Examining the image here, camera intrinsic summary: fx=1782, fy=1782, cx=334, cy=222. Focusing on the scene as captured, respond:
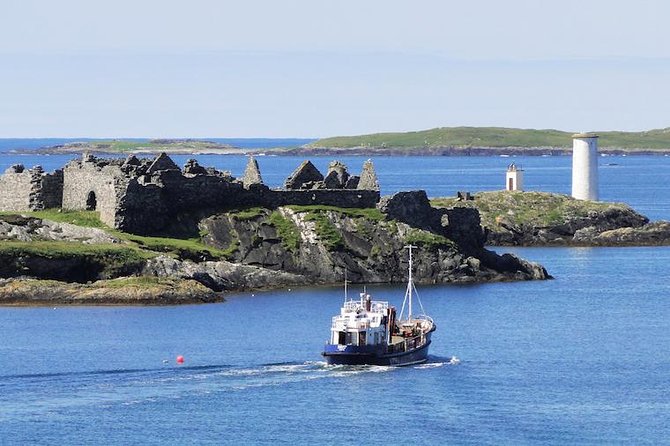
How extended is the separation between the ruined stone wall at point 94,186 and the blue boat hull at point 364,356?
2882cm

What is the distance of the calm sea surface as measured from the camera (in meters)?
50.9

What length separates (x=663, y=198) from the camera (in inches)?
6885

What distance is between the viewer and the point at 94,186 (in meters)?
92.3

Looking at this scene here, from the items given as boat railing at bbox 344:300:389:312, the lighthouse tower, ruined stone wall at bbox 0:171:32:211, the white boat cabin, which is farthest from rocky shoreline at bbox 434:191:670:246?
the white boat cabin

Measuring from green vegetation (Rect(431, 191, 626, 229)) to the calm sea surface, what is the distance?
36.4m

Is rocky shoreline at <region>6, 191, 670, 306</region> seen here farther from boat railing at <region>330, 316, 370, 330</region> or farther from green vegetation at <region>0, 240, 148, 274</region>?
boat railing at <region>330, 316, 370, 330</region>

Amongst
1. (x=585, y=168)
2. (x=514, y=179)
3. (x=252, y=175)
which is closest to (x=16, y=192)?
(x=252, y=175)

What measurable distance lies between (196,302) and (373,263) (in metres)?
12.5

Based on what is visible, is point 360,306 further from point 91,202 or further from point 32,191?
point 32,191

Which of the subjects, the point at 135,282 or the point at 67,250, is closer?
the point at 135,282

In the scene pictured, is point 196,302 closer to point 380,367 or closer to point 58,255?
point 58,255

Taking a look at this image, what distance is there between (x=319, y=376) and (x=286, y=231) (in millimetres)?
29034

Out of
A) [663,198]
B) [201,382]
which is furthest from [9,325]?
[663,198]

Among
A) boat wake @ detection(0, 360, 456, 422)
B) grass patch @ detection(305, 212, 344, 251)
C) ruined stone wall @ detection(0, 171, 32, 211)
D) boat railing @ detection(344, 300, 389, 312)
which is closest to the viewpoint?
boat wake @ detection(0, 360, 456, 422)
